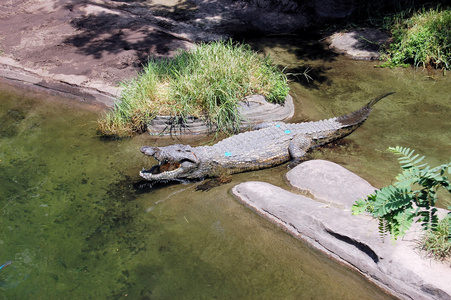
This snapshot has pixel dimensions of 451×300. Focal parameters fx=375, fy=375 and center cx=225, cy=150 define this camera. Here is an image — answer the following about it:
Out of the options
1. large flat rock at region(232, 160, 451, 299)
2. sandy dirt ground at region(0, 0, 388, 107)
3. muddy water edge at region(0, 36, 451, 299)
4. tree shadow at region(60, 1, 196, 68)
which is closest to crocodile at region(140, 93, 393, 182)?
muddy water edge at region(0, 36, 451, 299)

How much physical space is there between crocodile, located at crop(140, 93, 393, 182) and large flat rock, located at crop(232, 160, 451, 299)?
0.57 m

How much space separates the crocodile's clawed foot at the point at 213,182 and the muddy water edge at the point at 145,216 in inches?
4.3

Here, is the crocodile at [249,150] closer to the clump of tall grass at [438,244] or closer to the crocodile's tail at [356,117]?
the crocodile's tail at [356,117]

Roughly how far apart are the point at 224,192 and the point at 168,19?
6.12m

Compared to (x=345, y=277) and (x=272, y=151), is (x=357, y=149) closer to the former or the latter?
(x=272, y=151)

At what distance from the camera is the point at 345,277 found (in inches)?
131

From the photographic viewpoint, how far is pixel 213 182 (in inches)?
186

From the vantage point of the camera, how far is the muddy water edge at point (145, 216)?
10.8ft

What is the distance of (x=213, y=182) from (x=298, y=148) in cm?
131

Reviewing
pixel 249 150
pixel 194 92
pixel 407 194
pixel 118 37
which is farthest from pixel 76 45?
pixel 407 194

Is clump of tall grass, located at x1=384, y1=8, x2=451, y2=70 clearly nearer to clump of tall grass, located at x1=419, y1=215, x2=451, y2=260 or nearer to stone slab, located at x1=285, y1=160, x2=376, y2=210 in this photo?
stone slab, located at x1=285, y1=160, x2=376, y2=210

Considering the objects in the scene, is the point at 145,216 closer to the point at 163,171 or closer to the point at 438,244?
the point at 163,171

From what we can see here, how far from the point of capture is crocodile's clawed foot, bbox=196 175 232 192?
4625 mm

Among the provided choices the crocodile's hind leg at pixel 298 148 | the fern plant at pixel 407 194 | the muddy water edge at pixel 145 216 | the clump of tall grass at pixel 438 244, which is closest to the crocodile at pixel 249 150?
the crocodile's hind leg at pixel 298 148
